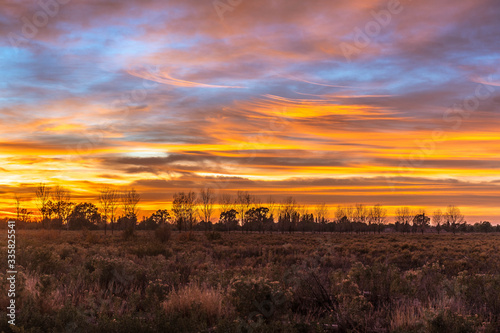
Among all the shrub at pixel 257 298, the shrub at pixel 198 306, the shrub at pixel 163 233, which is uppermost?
the shrub at pixel 257 298

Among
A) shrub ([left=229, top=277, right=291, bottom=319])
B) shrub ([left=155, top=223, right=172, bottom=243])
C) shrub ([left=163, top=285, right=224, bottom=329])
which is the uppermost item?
shrub ([left=229, top=277, right=291, bottom=319])

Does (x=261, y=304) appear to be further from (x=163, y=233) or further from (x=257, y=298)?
(x=163, y=233)

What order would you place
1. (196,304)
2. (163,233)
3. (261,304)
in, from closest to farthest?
(261,304) < (196,304) < (163,233)

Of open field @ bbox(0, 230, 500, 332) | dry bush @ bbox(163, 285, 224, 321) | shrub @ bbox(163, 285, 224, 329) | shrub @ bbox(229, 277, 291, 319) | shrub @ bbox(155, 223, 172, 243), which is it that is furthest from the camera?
shrub @ bbox(155, 223, 172, 243)

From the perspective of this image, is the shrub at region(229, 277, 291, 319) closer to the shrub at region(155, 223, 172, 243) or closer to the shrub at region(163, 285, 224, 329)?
the shrub at region(163, 285, 224, 329)

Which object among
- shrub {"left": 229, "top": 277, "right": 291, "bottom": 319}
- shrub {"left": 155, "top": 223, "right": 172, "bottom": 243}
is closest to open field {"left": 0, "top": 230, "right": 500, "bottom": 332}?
shrub {"left": 229, "top": 277, "right": 291, "bottom": 319}

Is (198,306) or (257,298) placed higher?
(257,298)

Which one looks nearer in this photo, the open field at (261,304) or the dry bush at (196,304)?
the open field at (261,304)

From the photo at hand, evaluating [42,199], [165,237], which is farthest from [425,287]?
[42,199]

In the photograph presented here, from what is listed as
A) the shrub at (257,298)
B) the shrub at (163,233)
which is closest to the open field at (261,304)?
the shrub at (257,298)

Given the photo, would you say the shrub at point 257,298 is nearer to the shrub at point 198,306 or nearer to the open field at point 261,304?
the open field at point 261,304

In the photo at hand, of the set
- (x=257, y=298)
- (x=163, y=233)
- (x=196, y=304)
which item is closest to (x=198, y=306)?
(x=196, y=304)

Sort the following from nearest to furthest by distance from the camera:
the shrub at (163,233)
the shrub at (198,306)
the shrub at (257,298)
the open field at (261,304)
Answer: the open field at (261,304), the shrub at (257,298), the shrub at (198,306), the shrub at (163,233)

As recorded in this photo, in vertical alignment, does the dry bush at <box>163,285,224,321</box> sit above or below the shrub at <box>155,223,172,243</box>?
above
